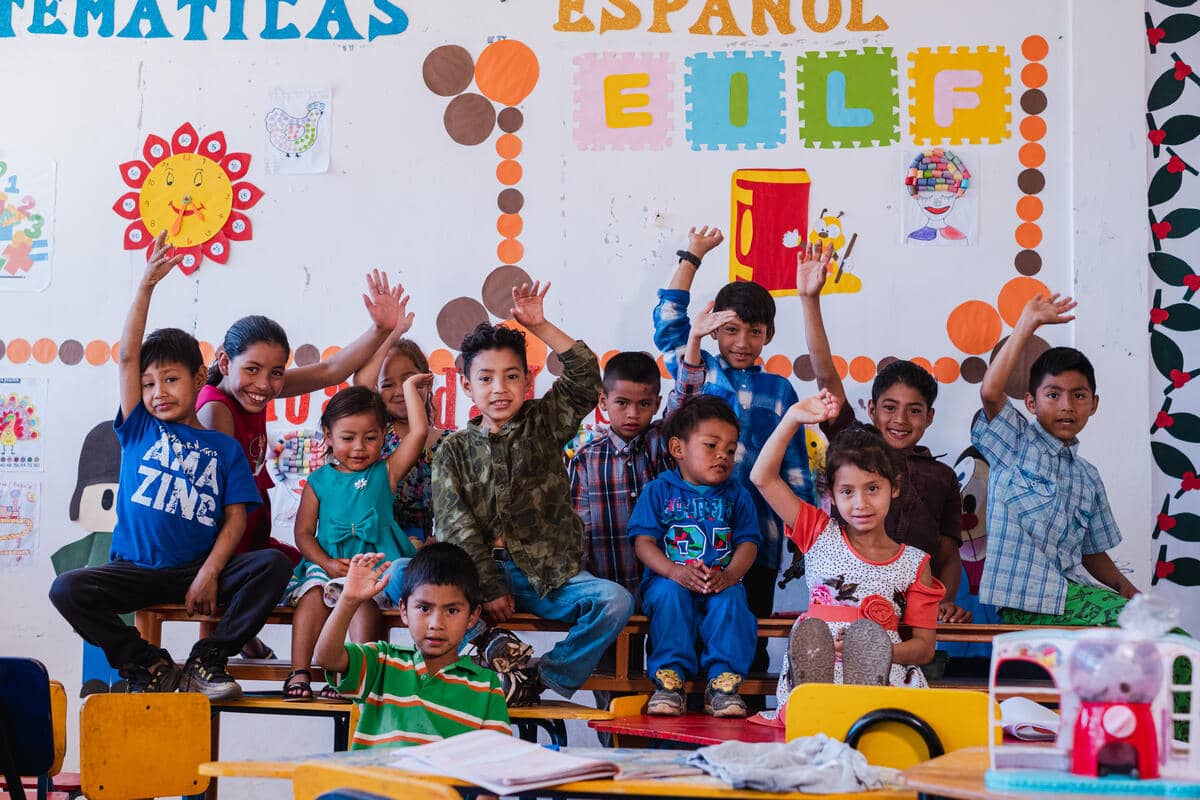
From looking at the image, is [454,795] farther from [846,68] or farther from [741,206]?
[846,68]

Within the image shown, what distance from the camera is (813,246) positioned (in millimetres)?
4117

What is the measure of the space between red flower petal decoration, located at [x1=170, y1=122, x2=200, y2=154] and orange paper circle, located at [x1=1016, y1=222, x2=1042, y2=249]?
3086 millimetres

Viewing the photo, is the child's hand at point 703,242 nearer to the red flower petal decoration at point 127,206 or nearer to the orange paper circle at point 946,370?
the orange paper circle at point 946,370

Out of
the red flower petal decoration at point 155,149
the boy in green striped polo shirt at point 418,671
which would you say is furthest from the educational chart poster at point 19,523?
→ the boy in green striped polo shirt at point 418,671

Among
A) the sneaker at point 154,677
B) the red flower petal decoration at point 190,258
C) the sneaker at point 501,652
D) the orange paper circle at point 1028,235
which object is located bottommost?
the sneaker at point 154,677

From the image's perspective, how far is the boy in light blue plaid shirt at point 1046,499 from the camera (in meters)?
3.86

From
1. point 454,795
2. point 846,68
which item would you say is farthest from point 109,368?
point 454,795

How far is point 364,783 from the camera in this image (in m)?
1.72

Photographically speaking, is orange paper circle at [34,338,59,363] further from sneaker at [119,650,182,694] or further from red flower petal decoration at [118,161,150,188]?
sneaker at [119,650,182,694]

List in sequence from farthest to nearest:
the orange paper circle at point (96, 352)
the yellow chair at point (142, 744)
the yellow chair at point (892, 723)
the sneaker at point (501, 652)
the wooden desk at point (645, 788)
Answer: the orange paper circle at point (96, 352)
the sneaker at point (501, 652)
the yellow chair at point (142, 744)
the yellow chair at point (892, 723)
the wooden desk at point (645, 788)

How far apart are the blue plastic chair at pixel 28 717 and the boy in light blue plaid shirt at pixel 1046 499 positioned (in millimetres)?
2715

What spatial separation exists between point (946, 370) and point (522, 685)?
200cm

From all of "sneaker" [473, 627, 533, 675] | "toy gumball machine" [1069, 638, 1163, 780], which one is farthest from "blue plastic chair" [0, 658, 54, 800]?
"toy gumball machine" [1069, 638, 1163, 780]

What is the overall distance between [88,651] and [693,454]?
8.08ft
